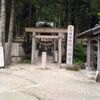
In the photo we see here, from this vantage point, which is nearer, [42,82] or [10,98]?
[10,98]

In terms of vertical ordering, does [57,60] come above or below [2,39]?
below

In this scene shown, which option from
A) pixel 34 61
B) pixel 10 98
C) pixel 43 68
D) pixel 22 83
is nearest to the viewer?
pixel 10 98

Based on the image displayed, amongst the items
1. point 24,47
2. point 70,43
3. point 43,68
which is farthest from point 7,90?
point 24,47

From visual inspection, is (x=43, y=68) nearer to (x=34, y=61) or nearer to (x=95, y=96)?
(x=34, y=61)

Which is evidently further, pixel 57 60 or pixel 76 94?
pixel 57 60

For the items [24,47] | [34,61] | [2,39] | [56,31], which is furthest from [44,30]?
[24,47]

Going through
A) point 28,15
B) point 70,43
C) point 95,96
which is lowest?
point 95,96

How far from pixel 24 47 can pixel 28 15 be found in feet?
13.1

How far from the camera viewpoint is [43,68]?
67.9 ft

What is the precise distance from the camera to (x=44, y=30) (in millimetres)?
25672

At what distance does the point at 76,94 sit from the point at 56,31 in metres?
15.0

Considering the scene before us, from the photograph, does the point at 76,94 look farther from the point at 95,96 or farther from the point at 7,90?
the point at 7,90

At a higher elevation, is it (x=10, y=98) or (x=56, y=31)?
(x=56, y=31)

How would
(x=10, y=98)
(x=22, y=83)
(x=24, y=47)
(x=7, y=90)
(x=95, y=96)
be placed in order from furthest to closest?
(x=24, y=47) < (x=22, y=83) < (x=7, y=90) < (x=95, y=96) < (x=10, y=98)
